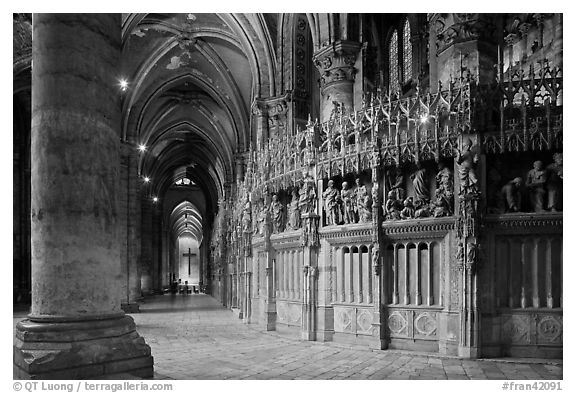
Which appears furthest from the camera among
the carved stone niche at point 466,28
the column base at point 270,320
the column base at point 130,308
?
the column base at point 130,308

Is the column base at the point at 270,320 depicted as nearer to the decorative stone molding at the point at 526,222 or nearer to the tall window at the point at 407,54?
the decorative stone molding at the point at 526,222

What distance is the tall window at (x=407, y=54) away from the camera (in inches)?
822

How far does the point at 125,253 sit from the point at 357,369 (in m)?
18.9

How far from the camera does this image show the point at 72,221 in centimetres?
672

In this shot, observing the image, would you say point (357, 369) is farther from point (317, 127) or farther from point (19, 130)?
point (19, 130)

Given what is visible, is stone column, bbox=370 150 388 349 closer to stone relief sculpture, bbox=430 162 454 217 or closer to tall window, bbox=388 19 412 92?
stone relief sculpture, bbox=430 162 454 217

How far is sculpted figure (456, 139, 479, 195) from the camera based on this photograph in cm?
A: 1119

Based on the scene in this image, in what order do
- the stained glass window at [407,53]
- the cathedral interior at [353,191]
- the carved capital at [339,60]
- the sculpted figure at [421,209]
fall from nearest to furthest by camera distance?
the cathedral interior at [353,191], the sculpted figure at [421,209], the carved capital at [339,60], the stained glass window at [407,53]

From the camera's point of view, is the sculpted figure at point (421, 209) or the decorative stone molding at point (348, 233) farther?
the decorative stone molding at point (348, 233)

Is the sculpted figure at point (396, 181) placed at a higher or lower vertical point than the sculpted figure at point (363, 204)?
higher

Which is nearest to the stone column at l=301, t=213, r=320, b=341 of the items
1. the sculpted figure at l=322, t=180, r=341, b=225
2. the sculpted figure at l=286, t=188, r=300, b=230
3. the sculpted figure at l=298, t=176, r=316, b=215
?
the sculpted figure at l=298, t=176, r=316, b=215

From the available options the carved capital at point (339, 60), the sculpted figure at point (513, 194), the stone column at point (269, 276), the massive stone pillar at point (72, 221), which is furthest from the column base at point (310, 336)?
the massive stone pillar at point (72, 221)

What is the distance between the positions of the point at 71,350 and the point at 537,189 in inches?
344

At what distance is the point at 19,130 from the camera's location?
1085 inches
